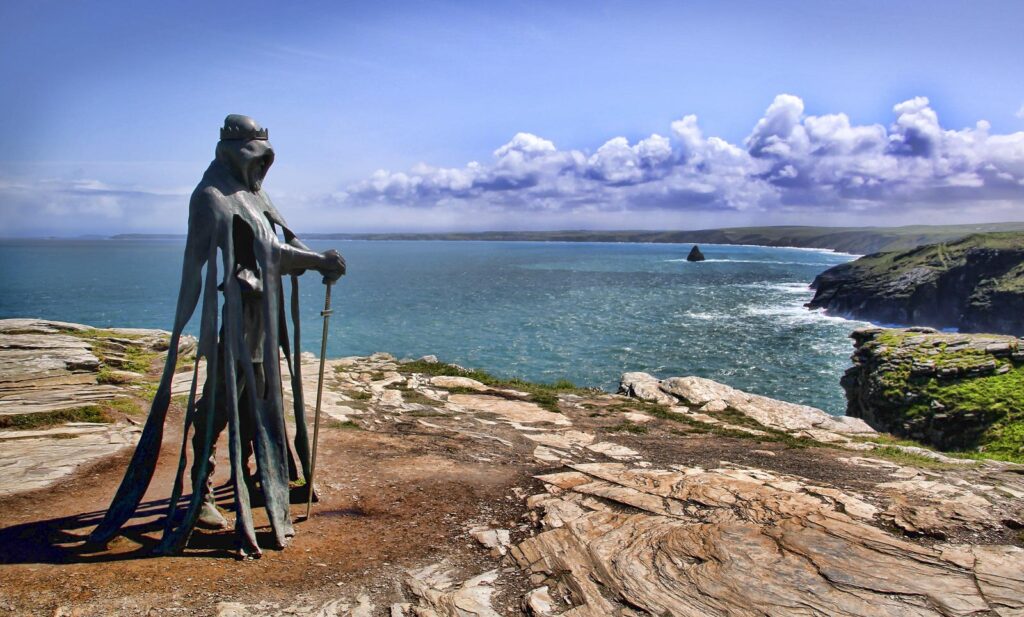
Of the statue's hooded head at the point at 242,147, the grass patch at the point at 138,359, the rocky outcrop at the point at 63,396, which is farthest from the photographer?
the grass patch at the point at 138,359

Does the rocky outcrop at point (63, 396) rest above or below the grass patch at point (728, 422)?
above

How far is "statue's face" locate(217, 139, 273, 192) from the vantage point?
258 inches

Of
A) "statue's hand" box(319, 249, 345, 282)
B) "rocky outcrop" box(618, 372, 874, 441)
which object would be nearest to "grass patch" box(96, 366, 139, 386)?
"statue's hand" box(319, 249, 345, 282)

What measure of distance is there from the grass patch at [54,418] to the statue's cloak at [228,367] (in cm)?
493

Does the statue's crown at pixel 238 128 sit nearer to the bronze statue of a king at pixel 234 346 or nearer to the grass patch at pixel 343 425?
the bronze statue of a king at pixel 234 346

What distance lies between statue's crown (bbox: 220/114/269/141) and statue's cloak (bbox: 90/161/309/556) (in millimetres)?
338

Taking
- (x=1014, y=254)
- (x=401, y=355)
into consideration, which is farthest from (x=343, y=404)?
(x=1014, y=254)

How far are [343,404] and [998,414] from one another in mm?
17903

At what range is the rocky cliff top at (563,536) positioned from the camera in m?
5.57

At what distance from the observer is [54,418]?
10352 mm

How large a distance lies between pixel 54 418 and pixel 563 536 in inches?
356

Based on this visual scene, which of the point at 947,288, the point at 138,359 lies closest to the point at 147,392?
the point at 138,359

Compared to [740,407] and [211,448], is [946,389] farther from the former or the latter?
[211,448]

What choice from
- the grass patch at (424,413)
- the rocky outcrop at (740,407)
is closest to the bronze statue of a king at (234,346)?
the grass patch at (424,413)
